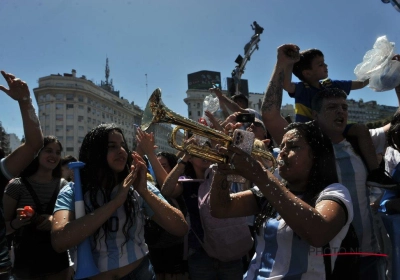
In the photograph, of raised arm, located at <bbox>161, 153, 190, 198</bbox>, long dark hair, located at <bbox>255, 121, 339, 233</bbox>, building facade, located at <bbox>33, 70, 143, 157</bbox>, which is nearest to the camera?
long dark hair, located at <bbox>255, 121, 339, 233</bbox>

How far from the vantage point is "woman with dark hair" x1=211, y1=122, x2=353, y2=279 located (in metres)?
1.68

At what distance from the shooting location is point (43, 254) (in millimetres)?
3266

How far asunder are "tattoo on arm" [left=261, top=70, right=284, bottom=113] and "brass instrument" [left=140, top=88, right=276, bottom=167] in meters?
0.44

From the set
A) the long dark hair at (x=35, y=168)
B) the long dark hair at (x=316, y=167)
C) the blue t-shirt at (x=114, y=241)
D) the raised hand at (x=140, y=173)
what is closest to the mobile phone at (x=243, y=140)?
the long dark hair at (x=316, y=167)

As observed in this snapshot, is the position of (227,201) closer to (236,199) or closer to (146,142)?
(236,199)

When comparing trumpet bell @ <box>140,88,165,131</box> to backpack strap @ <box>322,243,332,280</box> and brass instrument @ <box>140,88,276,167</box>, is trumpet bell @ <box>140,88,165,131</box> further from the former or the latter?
backpack strap @ <box>322,243,332,280</box>

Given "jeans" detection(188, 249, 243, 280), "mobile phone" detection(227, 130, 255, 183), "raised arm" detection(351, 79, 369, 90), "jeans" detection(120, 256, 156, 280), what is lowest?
"jeans" detection(188, 249, 243, 280)

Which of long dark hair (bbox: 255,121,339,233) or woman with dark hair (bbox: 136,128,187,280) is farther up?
long dark hair (bbox: 255,121,339,233)

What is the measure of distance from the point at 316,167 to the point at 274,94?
0.85 metres

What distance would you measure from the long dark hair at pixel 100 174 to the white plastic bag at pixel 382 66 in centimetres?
222

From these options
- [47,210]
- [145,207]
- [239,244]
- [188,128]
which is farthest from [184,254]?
[188,128]

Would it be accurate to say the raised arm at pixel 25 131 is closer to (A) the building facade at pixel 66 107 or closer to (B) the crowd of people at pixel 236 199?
(B) the crowd of people at pixel 236 199

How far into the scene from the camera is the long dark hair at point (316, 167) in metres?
2.00

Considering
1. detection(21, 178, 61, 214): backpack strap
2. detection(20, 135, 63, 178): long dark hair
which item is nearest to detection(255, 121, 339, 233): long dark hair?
detection(21, 178, 61, 214): backpack strap
